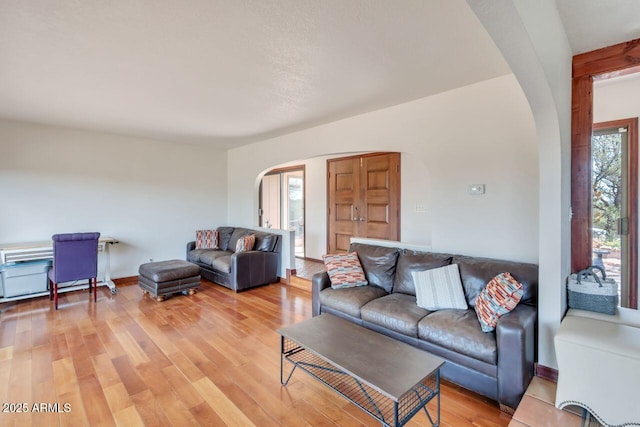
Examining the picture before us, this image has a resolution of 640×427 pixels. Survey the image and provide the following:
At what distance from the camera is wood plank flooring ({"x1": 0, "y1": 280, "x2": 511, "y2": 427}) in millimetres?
1882

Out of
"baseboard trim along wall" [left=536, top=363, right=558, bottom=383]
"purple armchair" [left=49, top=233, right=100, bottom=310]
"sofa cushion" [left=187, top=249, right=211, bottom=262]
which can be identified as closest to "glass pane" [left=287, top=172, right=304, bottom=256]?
"sofa cushion" [left=187, top=249, right=211, bottom=262]

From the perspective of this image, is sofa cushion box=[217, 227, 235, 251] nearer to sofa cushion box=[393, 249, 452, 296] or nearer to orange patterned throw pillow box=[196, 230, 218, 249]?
orange patterned throw pillow box=[196, 230, 218, 249]

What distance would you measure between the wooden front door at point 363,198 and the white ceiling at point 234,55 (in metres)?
1.63

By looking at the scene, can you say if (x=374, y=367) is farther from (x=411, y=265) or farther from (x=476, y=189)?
(x=476, y=189)

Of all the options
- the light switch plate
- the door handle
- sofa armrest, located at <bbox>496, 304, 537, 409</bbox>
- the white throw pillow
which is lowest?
sofa armrest, located at <bbox>496, 304, 537, 409</bbox>

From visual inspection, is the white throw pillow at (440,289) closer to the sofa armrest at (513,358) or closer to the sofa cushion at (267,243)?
the sofa armrest at (513,358)

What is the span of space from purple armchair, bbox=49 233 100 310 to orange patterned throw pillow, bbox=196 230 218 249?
1.79 meters

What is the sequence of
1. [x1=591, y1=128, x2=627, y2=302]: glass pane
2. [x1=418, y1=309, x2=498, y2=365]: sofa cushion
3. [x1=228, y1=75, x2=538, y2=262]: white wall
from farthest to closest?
1. [x1=228, y1=75, x2=538, y2=262]: white wall
2. [x1=591, y1=128, x2=627, y2=302]: glass pane
3. [x1=418, y1=309, x2=498, y2=365]: sofa cushion

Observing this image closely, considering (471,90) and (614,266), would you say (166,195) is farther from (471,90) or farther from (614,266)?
(614,266)

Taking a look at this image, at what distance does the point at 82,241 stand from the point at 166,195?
1850 mm

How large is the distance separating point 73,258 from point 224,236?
2.28 metres

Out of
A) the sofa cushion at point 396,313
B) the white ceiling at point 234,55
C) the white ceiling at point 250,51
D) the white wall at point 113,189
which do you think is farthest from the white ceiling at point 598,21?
the white wall at point 113,189

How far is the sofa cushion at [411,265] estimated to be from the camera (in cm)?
282

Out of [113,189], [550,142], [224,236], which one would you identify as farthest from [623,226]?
[113,189]
